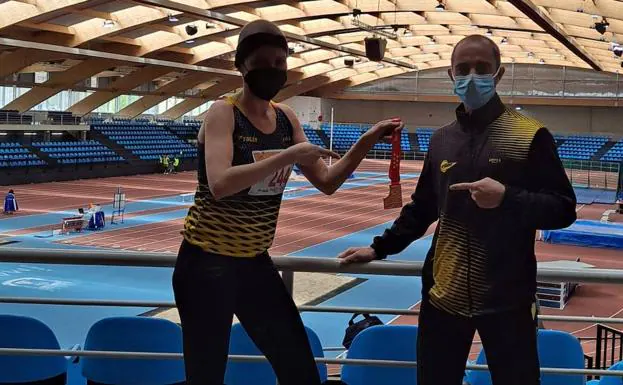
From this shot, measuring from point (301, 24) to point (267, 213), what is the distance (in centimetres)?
3263

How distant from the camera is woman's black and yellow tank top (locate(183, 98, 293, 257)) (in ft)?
A: 7.38

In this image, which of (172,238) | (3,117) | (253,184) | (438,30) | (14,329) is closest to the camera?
(253,184)

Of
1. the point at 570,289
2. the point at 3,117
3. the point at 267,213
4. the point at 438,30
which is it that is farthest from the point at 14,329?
the point at 438,30

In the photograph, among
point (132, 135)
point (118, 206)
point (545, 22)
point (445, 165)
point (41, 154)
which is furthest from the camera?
point (132, 135)

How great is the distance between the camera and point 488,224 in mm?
2133

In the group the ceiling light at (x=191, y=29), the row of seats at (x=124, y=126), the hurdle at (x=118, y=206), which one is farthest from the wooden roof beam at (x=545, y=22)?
the row of seats at (x=124, y=126)

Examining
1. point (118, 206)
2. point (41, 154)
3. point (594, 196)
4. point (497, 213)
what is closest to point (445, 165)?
point (497, 213)

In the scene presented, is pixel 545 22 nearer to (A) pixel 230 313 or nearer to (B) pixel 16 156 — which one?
(B) pixel 16 156

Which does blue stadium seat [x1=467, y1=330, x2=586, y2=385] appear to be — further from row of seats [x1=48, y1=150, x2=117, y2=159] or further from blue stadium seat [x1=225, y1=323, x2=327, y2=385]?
row of seats [x1=48, y1=150, x2=117, y2=159]

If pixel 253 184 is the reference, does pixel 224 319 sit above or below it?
below

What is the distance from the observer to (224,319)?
2.31 meters

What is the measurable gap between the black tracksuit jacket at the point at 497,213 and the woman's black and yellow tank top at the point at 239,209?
0.53m

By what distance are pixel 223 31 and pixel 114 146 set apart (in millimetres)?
9888

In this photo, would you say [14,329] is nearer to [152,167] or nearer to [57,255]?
[57,255]
